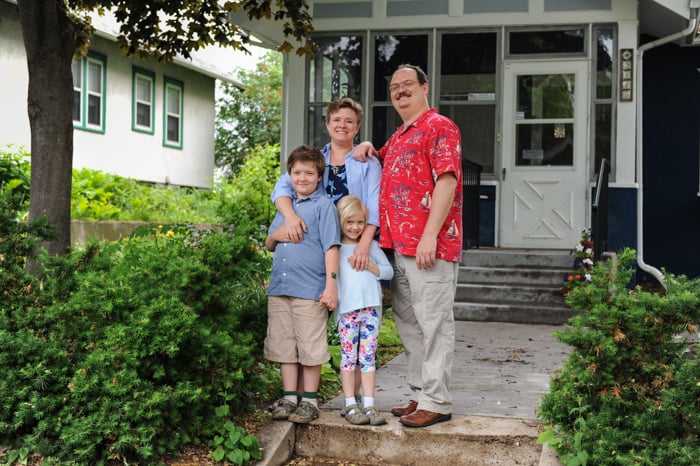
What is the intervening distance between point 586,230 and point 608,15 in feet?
9.66

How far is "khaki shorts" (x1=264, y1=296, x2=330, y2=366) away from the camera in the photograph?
178 inches

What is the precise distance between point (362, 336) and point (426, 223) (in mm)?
702

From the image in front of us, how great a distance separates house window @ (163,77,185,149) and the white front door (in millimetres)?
11697

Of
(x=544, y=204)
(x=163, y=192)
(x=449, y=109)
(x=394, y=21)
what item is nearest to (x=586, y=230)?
(x=544, y=204)

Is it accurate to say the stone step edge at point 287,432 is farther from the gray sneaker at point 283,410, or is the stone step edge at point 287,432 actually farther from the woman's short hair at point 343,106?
the woman's short hair at point 343,106

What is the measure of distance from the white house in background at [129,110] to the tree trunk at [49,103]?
9.86m

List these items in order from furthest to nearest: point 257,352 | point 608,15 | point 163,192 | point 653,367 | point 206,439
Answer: point 163,192
point 608,15
point 257,352
point 206,439
point 653,367

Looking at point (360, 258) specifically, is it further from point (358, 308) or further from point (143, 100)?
point (143, 100)

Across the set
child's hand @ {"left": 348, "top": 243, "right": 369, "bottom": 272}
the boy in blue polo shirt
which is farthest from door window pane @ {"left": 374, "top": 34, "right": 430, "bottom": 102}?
child's hand @ {"left": 348, "top": 243, "right": 369, "bottom": 272}

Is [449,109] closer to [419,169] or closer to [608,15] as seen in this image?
[608,15]

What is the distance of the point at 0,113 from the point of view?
15.2 m

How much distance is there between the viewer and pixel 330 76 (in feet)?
Result: 38.8

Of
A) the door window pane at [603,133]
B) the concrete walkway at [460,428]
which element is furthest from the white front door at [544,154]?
the concrete walkway at [460,428]

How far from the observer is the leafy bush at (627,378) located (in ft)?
12.0
